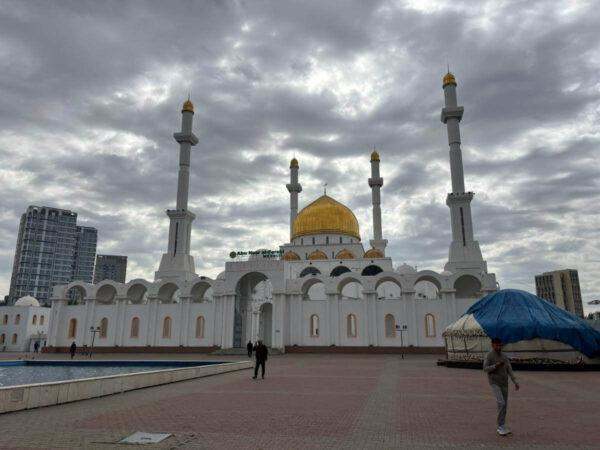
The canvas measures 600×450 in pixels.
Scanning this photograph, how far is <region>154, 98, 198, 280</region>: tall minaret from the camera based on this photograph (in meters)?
46.7

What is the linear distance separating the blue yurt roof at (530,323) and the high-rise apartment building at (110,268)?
142370mm

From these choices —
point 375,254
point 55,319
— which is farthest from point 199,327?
point 375,254

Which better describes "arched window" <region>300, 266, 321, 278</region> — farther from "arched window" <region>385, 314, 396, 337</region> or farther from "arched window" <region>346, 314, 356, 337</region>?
"arched window" <region>385, 314, 396, 337</region>

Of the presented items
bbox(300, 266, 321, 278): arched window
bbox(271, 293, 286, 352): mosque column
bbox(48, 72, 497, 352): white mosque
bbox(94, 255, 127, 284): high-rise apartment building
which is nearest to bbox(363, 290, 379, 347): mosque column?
bbox(48, 72, 497, 352): white mosque

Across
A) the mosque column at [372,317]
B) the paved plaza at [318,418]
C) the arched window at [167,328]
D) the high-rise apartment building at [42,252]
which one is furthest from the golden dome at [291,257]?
the high-rise apartment building at [42,252]

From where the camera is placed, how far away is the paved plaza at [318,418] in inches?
293

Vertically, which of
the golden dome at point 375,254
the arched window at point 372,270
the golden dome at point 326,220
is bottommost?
the arched window at point 372,270

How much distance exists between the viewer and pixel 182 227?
47875 mm

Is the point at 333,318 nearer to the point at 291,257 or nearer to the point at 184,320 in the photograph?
the point at 184,320

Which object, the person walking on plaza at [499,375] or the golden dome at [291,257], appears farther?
the golden dome at [291,257]

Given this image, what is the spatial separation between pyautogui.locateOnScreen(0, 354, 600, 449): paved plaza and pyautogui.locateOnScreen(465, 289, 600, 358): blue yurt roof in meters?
8.55

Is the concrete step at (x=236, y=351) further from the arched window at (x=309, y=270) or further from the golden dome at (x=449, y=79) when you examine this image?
the golden dome at (x=449, y=79)

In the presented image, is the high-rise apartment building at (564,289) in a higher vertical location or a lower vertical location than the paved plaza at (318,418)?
higher

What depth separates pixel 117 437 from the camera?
7711 mm
